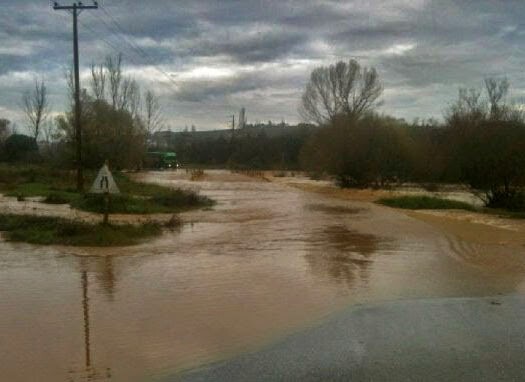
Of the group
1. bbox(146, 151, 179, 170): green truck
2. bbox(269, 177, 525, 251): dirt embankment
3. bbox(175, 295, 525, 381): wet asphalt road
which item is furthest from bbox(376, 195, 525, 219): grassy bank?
bbox(146, 151, 179, 170): green truck

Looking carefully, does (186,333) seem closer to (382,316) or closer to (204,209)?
(382,316)

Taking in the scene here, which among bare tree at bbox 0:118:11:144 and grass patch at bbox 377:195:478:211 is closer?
grass patch at bbox 377:195:478:211

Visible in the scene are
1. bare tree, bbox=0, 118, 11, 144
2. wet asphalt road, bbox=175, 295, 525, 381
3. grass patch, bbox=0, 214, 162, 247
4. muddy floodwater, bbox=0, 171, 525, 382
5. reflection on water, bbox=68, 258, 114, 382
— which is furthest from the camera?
bare tree, bbox=0, 118, 11, 144

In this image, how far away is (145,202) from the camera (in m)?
30.5

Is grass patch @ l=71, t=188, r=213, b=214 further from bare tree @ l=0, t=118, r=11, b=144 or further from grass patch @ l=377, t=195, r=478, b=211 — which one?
bare tree @ l=0, t=118, r=11, b=144

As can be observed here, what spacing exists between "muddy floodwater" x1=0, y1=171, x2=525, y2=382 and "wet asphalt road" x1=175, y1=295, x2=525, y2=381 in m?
0.52

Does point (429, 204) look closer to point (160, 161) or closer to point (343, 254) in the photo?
point (343, 254)

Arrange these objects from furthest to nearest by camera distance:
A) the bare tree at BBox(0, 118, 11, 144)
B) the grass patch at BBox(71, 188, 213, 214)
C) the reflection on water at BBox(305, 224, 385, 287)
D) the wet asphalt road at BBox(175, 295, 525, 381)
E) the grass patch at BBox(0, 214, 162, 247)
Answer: the bare tree at BBox(0, 118, 11, 144)
the grass patch at BBox(71, 188, 213, 214)
the grass patch at BBox(0, 214, 162, 247)
the reflection on water at BBox(305, 224, 385, 287)
the wet asphalt road at BBox(175, 295, 525, 381)

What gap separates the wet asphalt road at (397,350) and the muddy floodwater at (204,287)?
52 cm

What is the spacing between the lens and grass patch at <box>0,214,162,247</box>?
1783cm

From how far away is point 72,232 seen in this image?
60.8 ft

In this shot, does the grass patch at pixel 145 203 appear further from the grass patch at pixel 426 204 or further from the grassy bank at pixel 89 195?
the grass patch at pixel 426 204

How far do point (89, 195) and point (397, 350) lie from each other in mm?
22798

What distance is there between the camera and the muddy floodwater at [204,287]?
27.0 ft
